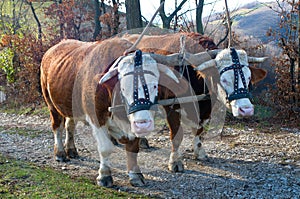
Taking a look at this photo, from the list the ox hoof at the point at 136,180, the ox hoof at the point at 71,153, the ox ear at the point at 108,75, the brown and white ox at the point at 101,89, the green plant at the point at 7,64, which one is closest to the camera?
the brown and white ox at the point at 101,89

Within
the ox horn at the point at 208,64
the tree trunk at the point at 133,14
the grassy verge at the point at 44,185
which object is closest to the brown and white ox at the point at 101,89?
the grassy verge at the point at 44,185

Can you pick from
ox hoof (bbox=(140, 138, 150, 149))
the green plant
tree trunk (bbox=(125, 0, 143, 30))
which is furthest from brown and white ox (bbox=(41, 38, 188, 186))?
the green plant

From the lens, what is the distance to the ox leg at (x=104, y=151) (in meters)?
5.11

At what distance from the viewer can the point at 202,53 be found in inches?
212

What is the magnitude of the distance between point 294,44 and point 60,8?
7.77m

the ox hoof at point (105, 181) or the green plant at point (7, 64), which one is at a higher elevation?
the green plant at point (7, 64)

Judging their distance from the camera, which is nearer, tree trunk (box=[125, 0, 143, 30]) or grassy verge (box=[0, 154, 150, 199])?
grassy verge (box=[0, 154, 150, 199])

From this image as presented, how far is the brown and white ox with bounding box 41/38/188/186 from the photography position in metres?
4.30

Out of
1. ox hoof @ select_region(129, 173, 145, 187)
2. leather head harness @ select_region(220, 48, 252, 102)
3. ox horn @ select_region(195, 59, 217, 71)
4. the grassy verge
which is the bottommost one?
ox hoof @ select_region(129, 173, 145, 187)

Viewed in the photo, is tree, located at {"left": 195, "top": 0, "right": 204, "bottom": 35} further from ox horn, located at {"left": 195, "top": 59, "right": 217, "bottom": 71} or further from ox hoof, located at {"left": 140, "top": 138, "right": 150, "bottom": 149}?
ox horn, located at {"left": 195, "top": 59, "right": 217, "bottom": 71}

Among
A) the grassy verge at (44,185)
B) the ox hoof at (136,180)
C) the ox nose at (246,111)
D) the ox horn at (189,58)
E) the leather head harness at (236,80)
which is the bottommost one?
the ox hoof at (136,180)

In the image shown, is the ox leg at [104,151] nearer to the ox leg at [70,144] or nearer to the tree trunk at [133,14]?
the ox leg at [70,144]

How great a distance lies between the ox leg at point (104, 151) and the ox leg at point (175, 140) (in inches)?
42.7

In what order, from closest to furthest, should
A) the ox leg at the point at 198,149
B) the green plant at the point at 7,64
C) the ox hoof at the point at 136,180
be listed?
the ox hoof at the point at 136,180
the ox leg at the point at 198,149
the green plant at the point at 7,64
